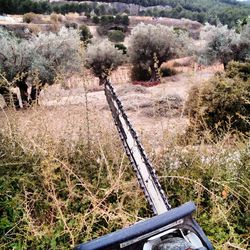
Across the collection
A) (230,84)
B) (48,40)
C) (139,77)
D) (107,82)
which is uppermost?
(107,82)

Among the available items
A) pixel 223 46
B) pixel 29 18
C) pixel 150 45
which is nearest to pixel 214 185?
pixel 223 46

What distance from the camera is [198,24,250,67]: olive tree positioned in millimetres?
23664

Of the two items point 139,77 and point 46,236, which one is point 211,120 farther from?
point 139,77

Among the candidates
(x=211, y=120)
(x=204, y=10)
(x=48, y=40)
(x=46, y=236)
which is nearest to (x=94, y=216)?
(x=46, y=236)

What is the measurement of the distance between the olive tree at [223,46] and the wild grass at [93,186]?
20.5 meters

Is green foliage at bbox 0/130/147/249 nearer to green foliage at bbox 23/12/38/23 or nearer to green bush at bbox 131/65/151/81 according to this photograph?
green bush at bbox 131/65/151/81

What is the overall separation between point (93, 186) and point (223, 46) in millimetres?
22055

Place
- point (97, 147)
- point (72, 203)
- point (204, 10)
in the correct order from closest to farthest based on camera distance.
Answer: point (72, 203) → point (97, 147) → point (204, 10)

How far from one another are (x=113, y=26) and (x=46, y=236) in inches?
2108

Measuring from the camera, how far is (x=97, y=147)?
367cm

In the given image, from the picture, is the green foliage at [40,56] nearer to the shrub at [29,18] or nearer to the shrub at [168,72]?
the shrub at [168,72]

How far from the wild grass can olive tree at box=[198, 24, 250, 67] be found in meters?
20.5

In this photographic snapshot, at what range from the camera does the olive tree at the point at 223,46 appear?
77.6 ft

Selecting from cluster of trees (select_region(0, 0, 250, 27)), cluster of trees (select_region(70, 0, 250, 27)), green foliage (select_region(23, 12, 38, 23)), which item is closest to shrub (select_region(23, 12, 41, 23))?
green foliage (select_region(23, 12, 38, 23))
